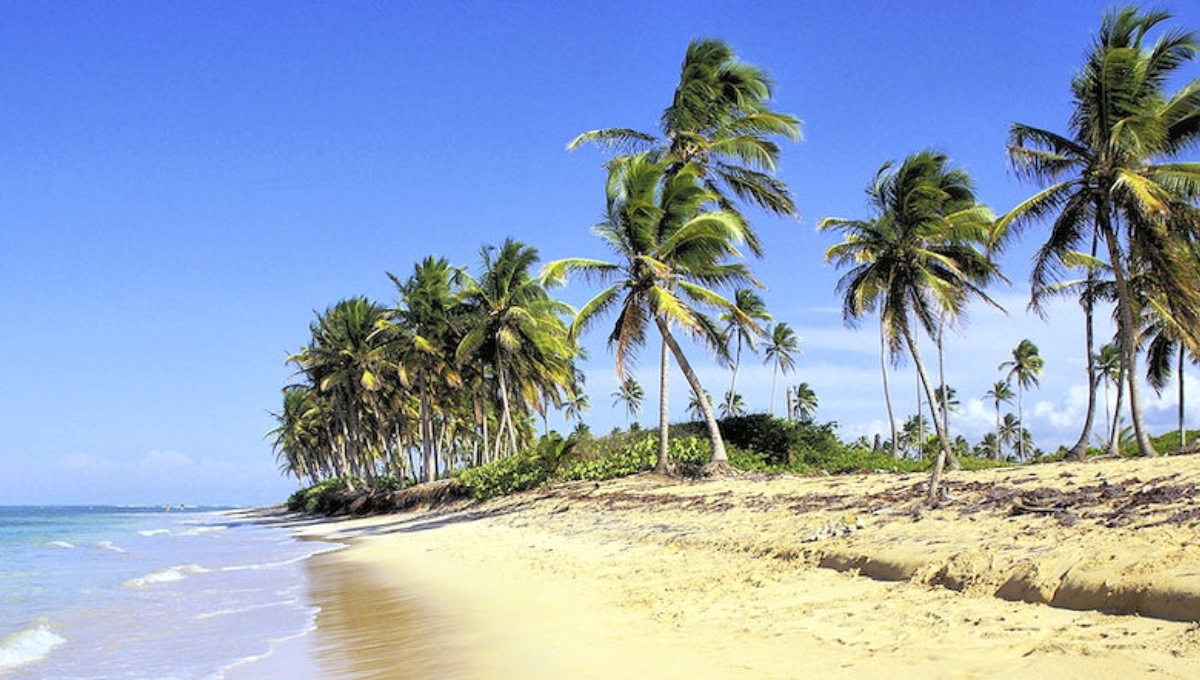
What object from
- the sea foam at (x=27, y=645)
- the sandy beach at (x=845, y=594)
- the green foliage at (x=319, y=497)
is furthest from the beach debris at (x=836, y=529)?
the green foliage at (x=319, y=497)

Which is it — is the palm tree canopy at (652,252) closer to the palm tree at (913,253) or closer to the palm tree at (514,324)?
the palm tree at (913,253)

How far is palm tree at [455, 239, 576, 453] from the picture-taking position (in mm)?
32875

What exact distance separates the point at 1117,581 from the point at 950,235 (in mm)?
18955

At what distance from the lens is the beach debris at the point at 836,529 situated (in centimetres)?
945

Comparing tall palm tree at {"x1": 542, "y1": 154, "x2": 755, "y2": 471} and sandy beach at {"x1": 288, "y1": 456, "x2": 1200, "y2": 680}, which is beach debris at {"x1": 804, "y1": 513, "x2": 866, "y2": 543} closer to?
sandy beach at {"x1": 288, "y1": 456, "x2": 1200, "y2": 680}

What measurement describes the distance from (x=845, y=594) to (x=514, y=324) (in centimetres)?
2682

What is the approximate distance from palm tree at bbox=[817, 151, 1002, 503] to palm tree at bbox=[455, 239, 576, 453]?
12.5m

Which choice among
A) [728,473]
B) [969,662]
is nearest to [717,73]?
[728,473]

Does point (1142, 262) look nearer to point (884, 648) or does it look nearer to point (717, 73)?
point (717, 73)

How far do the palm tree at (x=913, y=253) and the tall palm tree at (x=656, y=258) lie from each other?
423 cm

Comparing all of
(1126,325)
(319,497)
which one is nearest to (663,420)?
(1126,325)

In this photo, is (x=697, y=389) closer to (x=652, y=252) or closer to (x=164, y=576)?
(x=652, y=252)

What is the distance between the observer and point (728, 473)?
20078 mm

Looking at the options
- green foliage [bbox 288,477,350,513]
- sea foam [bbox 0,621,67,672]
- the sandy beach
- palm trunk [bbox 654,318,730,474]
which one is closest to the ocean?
sea foam [bbox 0,621,67,672]
